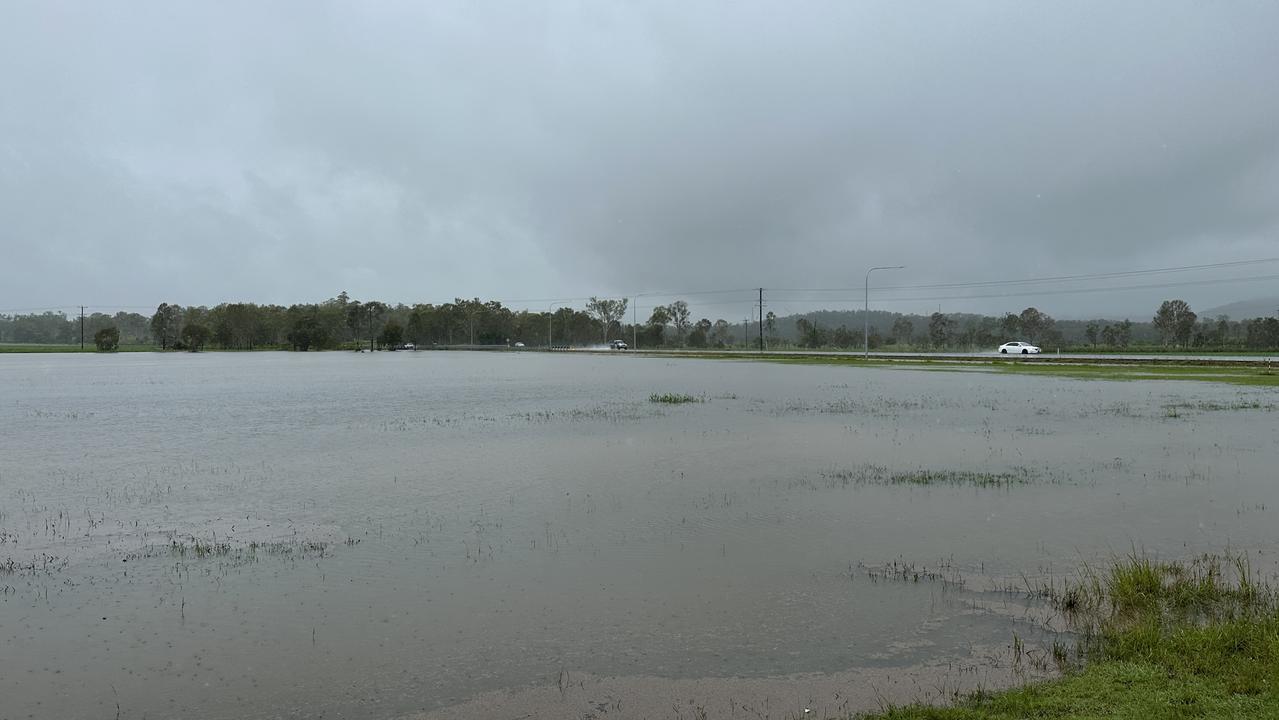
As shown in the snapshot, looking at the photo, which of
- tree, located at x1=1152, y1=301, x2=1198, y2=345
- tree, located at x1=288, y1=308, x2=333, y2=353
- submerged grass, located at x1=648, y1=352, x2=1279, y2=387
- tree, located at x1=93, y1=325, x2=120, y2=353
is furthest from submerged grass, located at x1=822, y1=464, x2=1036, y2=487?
tree, located at x1=93, y1=325, x2=120, y2=353

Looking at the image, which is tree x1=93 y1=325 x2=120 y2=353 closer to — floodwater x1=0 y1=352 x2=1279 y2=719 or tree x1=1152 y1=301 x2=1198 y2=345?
floodwater x1=0 y1=352 x2=1279 y2=719

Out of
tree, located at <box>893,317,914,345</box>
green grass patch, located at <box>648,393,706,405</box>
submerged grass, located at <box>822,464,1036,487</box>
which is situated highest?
tree, located at <box>893,317,914,345</box>

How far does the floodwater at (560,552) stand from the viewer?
814 centimetres

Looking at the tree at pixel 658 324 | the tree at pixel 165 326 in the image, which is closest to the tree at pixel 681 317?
the tree at pixel 658 324

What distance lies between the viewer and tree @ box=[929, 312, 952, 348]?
152 m

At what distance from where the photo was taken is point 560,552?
12719 millimetres

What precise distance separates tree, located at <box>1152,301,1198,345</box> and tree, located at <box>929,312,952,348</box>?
116 ft

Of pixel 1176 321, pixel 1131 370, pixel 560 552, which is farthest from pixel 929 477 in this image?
pixel 1176 321

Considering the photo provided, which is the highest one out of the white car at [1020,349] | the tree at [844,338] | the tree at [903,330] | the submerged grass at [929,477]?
the tree at [903,330]

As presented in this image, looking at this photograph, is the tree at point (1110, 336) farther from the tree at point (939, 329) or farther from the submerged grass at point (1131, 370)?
the submerged grass at point (1131, 370)

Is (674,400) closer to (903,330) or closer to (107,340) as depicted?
(903,330)

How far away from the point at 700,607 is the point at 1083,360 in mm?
77104

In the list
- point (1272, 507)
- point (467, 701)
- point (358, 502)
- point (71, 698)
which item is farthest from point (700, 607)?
point (1272, 507)

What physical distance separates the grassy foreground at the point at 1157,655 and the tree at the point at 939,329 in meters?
149
